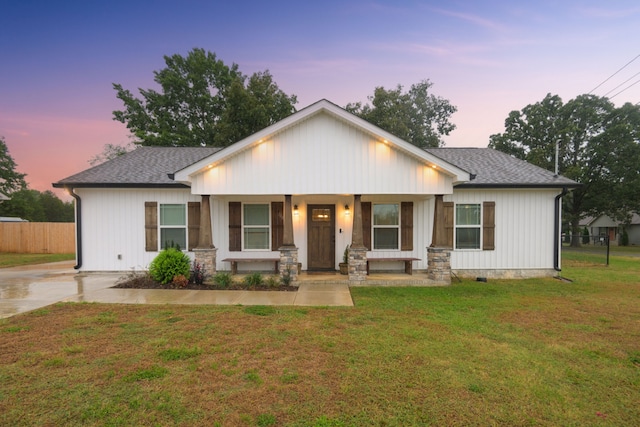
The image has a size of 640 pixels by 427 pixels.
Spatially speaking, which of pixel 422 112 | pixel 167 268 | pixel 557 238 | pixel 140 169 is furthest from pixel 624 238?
pixel 140 169

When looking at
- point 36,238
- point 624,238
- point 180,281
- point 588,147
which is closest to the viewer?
point 180,281

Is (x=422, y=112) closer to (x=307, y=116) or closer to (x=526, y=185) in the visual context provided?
(x=526, y=185)

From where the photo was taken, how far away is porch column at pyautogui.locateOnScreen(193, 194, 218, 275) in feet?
27.6

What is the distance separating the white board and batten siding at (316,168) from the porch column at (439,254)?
0.83 metres

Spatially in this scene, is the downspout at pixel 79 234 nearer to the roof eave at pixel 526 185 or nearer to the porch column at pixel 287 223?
the porch column at pixel 287 223

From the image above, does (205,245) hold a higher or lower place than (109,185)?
lower

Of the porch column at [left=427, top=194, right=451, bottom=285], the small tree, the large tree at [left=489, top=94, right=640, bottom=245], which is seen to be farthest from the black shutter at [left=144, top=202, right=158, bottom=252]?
the small tree

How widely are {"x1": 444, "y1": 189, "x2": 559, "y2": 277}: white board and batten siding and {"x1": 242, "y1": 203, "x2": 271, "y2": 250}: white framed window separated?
622 cm

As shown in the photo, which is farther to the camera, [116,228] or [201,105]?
[201,105]

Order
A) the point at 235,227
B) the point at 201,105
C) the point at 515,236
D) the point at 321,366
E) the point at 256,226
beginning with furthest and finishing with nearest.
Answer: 1. the point at 201,105
2. the point at 256,226
3. the point at 235,227
4. the point at 515,236
5. the point at 321,366

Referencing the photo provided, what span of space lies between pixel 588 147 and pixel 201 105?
1363 inches

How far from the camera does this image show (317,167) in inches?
318

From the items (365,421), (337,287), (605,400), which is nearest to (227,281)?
(337,287)

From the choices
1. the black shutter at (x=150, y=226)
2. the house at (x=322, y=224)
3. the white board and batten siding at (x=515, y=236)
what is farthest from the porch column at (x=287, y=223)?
the white board and batten siding at (x=515, y=236)
